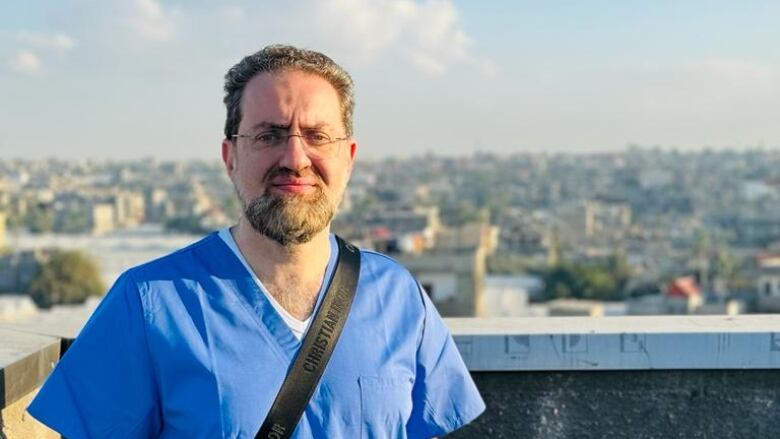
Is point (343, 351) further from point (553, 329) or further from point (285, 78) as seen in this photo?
point (553, 329)

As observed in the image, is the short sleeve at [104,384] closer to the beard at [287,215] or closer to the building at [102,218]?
the beard at [287,215]

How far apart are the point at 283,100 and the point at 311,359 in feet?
1.45

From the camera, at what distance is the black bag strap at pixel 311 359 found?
2.11 metres

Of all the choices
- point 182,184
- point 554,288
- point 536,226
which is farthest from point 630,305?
point 182,184

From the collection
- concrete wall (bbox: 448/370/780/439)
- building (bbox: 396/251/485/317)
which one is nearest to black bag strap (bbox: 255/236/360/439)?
concrete wall (bbox: 448/370/780/439)

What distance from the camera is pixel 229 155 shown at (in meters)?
2.31

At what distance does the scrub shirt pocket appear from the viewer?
86.0 inches

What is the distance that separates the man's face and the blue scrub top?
0.11 m

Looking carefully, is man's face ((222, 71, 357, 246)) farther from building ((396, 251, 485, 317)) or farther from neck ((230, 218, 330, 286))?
building ((396, 251, 485, 317))

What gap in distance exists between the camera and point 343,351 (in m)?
2.19

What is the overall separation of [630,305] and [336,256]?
5008cm

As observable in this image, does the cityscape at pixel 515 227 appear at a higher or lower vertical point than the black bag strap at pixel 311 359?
lower

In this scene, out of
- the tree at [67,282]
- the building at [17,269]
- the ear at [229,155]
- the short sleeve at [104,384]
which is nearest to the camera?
the short sleeve at [104,384]

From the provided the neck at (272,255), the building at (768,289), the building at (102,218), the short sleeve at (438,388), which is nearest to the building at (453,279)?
the building at (768,289)
